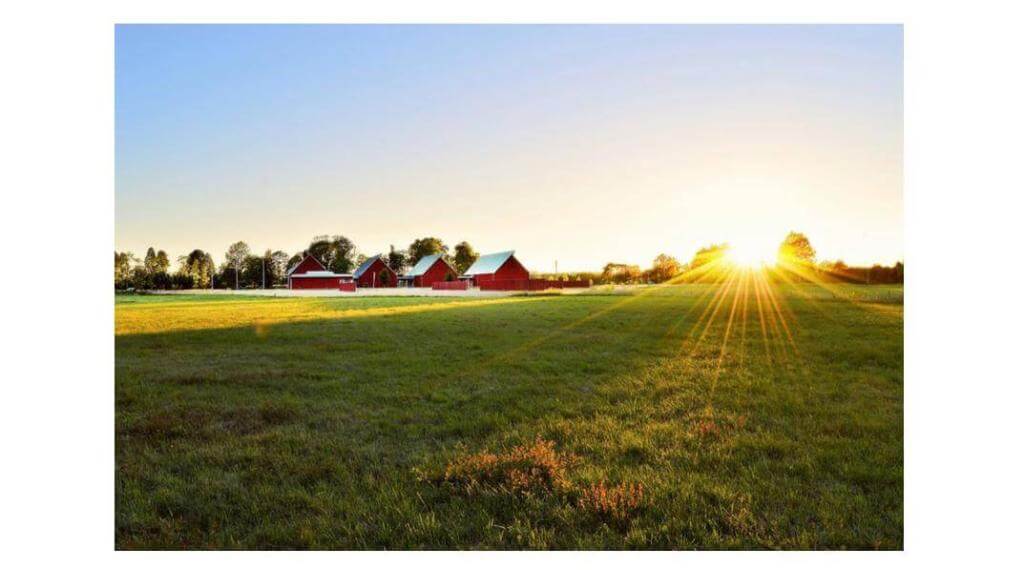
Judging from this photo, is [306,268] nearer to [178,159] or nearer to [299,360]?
[299,360]

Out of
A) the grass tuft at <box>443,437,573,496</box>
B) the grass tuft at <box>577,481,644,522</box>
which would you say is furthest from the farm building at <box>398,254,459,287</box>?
the grass tuft at <box>577,481,644,522</box>

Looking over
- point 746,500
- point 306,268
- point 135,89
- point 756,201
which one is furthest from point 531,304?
point 746,500

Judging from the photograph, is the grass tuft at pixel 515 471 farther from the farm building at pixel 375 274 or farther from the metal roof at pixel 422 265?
the metal roof at pixel 422 265

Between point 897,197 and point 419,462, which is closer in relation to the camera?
point 419,462

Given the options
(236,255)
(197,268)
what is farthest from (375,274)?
(197,268)

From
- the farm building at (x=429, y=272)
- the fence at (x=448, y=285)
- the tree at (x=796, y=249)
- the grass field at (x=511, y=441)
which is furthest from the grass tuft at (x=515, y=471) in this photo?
the fence at (x=448, y=285)
